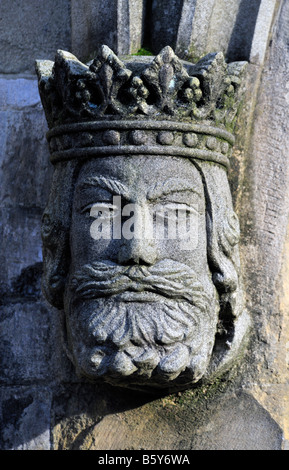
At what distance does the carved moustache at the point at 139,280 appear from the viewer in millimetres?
1799

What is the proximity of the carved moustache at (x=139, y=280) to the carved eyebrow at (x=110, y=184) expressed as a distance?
0.66 ft

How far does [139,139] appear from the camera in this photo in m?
1.85

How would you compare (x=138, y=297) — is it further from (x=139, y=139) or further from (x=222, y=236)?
(x=139, y=139)

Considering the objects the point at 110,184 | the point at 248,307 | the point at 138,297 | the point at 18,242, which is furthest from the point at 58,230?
the point at 248,307

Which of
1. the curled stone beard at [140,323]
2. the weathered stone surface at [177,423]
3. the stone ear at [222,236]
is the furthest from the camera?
the weathered stone surface at [177,423]

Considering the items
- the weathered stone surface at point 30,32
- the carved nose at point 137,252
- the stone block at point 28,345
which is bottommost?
the stone block at point 28,345

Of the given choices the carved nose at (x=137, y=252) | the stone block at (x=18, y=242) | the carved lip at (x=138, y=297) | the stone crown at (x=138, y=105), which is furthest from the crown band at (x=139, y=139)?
the stone block at (x=18, y=242)

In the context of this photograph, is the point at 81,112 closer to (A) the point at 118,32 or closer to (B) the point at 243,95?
(A) the point at 118,32

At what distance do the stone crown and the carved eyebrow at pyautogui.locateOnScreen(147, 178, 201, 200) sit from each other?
0.08 m

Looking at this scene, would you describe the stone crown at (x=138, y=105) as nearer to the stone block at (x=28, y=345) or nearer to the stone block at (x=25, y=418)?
the stone block at (x=28, y=345)

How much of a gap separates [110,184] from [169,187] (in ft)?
0.55

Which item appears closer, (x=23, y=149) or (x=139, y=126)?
(x=139, y=126)
